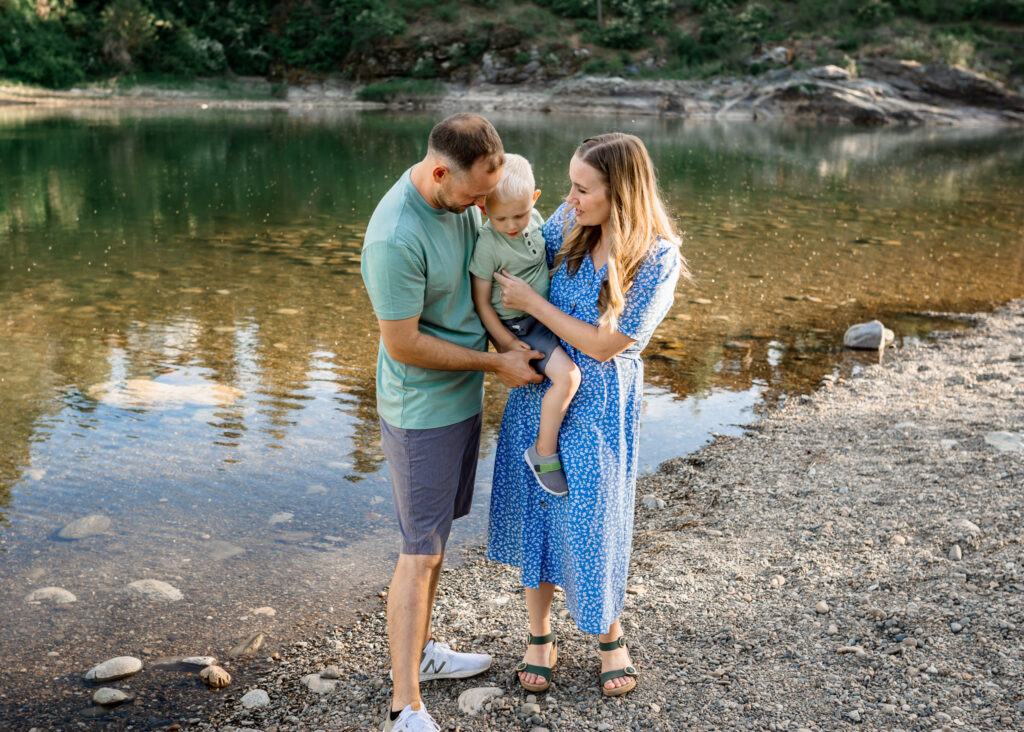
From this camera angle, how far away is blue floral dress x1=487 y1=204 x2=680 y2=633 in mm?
2934

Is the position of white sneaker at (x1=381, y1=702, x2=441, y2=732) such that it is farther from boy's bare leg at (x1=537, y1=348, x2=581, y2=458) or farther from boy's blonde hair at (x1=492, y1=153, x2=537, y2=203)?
boy's blonde hair at (x1=492, y1=153, x2=537, y2=203)

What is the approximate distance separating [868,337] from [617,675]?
5764 mm

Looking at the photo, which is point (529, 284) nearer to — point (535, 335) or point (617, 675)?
point (535, 335)

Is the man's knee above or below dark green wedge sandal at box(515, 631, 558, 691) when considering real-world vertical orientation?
above

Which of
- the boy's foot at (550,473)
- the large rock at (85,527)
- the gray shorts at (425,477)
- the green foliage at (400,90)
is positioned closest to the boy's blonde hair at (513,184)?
the gray shorts at (425,477)

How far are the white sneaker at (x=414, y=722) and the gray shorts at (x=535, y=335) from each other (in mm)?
1176

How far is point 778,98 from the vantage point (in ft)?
135

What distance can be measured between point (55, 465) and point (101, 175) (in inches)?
542

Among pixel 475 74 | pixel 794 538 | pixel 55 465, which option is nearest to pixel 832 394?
pixel 794 538

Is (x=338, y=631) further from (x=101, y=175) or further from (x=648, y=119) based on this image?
(x=648, y=119)

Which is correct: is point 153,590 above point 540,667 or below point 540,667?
below

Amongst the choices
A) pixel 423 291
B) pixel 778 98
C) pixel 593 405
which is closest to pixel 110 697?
pixel 423 291

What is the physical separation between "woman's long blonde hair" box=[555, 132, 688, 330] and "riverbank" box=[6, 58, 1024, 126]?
129 feet

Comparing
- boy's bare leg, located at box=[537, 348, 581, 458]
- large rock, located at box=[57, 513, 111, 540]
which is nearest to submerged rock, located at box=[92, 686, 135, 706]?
large rock, located at box=[57, 513, 111, 540]
